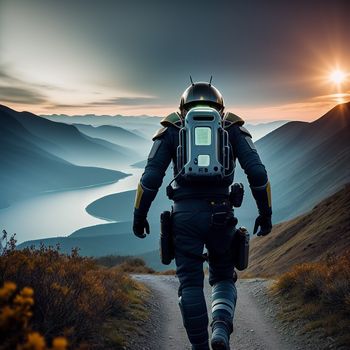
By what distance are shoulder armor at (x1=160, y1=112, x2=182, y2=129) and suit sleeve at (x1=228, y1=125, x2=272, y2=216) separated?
762 mm

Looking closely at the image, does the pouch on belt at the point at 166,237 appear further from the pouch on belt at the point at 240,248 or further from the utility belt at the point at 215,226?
the pouch on belt at the point at 240,248

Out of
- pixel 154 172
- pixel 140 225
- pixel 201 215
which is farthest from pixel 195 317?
pixel 154 172

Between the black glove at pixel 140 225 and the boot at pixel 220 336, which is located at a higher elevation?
the black glove at pixel 140 225

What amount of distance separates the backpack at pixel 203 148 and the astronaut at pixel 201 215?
19 cm

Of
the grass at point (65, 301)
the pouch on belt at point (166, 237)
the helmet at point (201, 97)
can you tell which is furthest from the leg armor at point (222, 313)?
the helmet at point (201, 97)

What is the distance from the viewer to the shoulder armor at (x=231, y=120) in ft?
17.7

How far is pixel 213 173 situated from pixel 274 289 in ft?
19.5

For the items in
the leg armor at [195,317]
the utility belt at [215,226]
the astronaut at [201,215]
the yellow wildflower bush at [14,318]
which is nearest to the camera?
the yellow wildflower bush at [14,318]

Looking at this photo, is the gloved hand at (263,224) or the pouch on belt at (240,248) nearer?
the pouch on belt at (240,248)

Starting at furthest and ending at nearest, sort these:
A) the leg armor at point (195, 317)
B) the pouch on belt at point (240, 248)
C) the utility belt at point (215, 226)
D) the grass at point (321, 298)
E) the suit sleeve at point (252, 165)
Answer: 1. the grass at point (321, 298)
2. the suit sleeve at point (252, 165)
3. the pouch on belt at point (240, 248)
4. the utility belt at point (215, 226)
5. the leg armor at point (195, 317)

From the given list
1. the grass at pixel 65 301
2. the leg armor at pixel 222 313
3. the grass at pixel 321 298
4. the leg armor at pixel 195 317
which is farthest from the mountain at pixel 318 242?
the leg armor at pixel 195 317

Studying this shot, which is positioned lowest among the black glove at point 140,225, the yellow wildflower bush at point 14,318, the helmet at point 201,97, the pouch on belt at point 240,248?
the yellow wildflower bush at point 14,318

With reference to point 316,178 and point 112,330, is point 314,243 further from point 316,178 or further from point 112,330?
point 316,178

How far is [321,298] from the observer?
7098 millimetres
